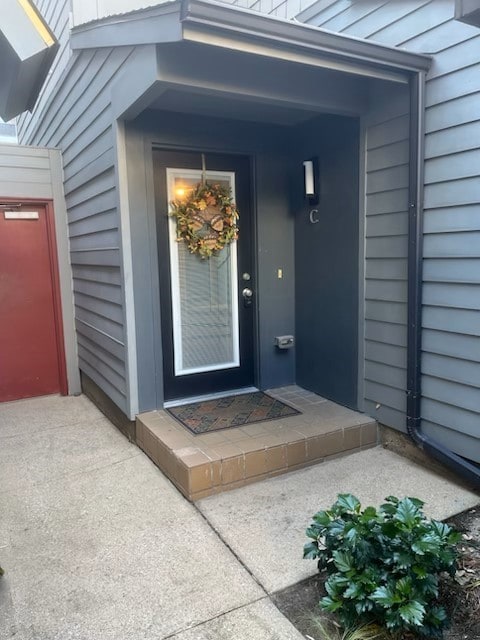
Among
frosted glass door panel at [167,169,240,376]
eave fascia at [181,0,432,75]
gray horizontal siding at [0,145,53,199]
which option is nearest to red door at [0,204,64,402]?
gray horizontal siding at [0,145,53,199]

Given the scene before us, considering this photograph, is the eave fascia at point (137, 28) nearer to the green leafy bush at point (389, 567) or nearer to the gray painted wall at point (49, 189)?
the gray painted wall at point (49, 189)

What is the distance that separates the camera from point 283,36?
7.36 feet

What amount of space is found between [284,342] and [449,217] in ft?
5.83

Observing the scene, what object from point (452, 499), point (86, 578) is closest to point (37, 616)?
point (86, 578)

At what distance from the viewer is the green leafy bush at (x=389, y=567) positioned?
159cm

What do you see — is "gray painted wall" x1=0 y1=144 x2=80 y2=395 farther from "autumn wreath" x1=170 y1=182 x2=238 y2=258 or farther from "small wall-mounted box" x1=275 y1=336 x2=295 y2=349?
"small wall-mounted box" x1=275 y1=336 x2=295 y2=349

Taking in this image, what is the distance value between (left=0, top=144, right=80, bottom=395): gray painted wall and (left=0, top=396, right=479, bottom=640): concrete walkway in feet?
5.08

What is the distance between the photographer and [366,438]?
3229 mm

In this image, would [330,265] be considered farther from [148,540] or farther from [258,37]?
[148,540]

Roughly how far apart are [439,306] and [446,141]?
3.02 feet

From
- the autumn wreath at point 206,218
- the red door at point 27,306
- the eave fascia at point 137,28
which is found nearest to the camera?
the eave fascia at point 137,28

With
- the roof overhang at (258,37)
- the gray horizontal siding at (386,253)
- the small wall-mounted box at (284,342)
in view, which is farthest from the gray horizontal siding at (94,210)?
the gray horizontal siding at (386,253)

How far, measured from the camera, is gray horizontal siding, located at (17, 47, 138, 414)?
11.3ft

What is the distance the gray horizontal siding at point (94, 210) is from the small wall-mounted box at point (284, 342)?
4.26 ft
